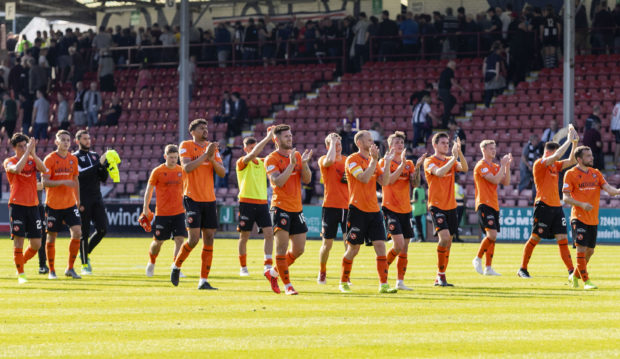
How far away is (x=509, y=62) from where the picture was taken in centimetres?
3503

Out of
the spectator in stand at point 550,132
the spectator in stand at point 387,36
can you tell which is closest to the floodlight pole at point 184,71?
the spectator in stand at point 387,36

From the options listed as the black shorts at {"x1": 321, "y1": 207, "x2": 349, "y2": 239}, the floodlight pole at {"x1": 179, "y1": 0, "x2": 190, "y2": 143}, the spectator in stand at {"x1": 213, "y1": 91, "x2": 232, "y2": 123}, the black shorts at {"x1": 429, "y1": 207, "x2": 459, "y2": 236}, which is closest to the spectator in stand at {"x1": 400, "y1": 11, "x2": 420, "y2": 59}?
the spectator in stand at {"x1": 213, "y1": 91, "x2": 232, "y2": 123}

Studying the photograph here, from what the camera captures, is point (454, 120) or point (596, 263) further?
point (454, 120)

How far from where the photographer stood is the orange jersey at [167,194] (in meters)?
17.0

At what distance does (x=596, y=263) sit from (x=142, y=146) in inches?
835

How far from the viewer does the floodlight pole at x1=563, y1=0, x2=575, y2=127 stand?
29672 millimetres

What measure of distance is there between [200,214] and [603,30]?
2347 centimetres

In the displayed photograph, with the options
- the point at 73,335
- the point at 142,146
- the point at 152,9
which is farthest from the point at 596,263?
the point at 152,9

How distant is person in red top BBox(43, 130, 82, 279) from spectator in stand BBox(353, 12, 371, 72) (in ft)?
69.5

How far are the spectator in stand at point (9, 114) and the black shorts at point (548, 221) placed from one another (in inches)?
1010

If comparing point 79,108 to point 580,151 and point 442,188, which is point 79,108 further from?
point 580,151

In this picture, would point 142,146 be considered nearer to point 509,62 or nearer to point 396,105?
point 396,105

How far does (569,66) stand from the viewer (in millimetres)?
30125

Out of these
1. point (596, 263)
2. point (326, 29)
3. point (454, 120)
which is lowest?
point (596, 263)
